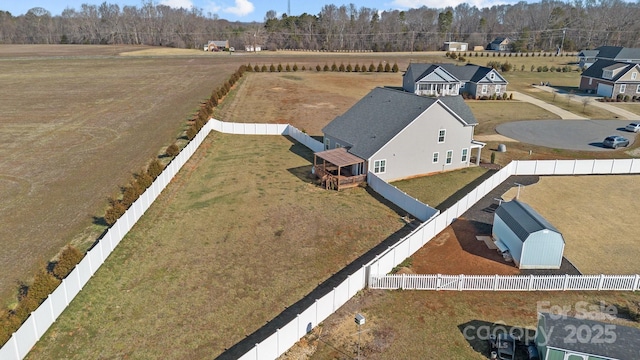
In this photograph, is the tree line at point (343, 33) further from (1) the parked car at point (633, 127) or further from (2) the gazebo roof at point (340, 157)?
(2) the gazebo roof at point (340, 157)

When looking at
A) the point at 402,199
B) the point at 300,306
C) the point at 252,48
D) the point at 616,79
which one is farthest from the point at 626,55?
the point at 252,48

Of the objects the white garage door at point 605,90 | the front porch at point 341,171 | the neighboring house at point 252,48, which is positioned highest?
the neighboring house at point 252,48

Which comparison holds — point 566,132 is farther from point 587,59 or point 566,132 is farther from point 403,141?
point 587,59

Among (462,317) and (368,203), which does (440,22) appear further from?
(462,317)

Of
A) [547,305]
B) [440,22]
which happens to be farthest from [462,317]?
[440,22]

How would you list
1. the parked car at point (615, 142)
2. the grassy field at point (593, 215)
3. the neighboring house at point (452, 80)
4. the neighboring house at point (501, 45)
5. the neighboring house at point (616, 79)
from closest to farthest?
the grassy field at point (593, 215), the parked car at point (615, 142), the neighboring house at point (616, 79), the neighboring house at point (452, 80), the neighboring house at point (501, 45)

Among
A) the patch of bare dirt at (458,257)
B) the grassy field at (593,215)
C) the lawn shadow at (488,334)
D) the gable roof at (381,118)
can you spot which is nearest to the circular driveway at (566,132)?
the grassy field at (593,215)

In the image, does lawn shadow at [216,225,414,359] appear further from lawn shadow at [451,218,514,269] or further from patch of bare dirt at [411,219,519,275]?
lawn shadow at [451,218,514,269]
